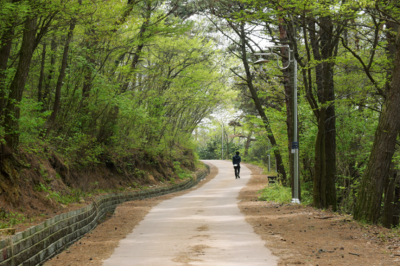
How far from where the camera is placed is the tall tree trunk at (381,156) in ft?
34.5

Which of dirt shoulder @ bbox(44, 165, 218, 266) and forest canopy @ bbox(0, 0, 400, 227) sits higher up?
forest canopy @ bbox(0, 0, 400, 227)

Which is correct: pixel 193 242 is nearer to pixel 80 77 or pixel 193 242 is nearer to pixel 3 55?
pixel 3 55

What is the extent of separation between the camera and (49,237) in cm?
802

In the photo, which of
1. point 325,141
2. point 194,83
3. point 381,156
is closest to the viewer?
point 381,156

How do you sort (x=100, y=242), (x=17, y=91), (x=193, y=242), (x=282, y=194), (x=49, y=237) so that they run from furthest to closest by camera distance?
(x=282, y=194), (x=17, y=91), (x=100, y=242), (x=193, y=242), (x=49, y=237)

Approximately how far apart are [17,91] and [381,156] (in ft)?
31.1

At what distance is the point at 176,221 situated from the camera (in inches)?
497

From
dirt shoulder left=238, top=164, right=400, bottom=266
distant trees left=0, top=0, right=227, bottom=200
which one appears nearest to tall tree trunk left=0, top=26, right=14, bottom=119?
distant trees left=0, top=0, right=227, bottom=200

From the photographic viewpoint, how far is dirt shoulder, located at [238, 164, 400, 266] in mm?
7160

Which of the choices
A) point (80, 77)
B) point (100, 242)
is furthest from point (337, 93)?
point (100, 242)

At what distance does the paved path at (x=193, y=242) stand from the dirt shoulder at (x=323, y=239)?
37 cm

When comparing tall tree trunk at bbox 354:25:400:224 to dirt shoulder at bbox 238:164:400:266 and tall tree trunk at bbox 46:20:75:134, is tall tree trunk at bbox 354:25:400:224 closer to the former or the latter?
dirt shoulder at bbox 238:164:400:266

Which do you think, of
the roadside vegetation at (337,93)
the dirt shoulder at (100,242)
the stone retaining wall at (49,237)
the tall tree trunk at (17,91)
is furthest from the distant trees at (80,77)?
the roadside vegetation at (337,93)

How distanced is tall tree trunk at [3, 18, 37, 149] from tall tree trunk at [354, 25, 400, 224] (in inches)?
355
